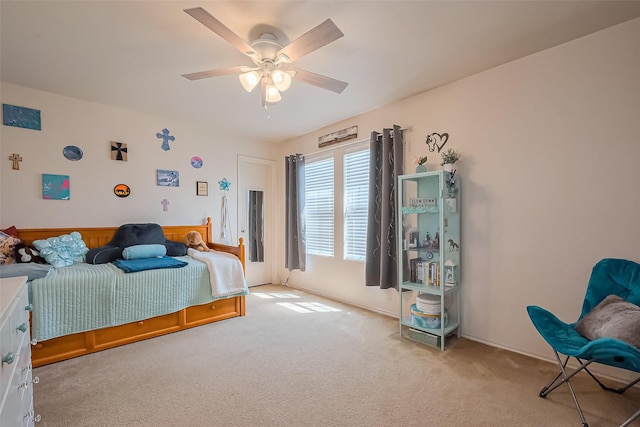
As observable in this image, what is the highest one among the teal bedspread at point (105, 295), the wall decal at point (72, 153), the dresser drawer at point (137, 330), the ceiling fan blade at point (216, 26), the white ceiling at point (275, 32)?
the white ceiling at point (275, 32)

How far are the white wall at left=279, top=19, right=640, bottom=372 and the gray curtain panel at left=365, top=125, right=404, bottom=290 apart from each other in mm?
326

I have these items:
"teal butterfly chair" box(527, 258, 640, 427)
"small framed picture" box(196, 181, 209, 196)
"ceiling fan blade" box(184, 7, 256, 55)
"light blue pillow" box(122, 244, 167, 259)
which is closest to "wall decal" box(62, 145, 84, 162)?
"light blue pillow" box(122, 244, 167, 259)

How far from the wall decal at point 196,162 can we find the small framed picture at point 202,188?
23cm

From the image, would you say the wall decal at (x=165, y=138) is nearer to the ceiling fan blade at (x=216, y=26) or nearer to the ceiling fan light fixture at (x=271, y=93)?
the ceiling fan light fixture at (x=271, y=93)

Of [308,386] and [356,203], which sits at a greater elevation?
[356,203]

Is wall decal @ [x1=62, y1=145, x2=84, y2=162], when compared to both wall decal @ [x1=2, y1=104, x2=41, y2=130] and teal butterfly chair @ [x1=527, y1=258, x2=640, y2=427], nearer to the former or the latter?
wall decal @ [x1=2, y1=104, x2=41, y2=130]

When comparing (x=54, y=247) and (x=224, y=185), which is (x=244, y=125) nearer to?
(x=224, y=185)

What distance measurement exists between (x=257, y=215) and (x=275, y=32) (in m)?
3.16

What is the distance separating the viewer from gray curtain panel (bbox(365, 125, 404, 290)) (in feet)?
10.4

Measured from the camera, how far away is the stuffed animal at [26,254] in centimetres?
262

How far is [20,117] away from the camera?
9.34 feet

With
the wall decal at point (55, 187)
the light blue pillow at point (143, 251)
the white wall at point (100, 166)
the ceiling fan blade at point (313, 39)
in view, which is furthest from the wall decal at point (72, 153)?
the ceiling fan blade at point (313, 39)

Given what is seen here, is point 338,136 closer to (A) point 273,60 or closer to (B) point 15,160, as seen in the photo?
(A) point 273,60

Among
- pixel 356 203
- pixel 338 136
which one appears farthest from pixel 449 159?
pixel 338 136
